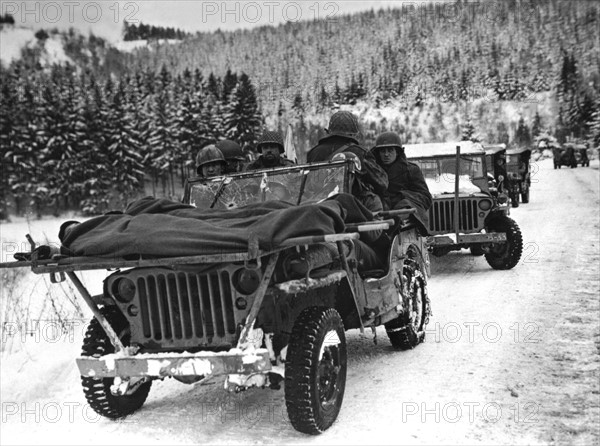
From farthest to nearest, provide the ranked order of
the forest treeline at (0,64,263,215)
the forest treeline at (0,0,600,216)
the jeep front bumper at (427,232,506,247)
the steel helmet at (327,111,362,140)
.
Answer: the forest treeline at (0,0,600,216) < the forest treeline at (0,64,263,215) < the jeep front bumper at (427,232,506,247) < the steel helmet at (327,111,362,140)

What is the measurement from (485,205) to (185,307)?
7940mm

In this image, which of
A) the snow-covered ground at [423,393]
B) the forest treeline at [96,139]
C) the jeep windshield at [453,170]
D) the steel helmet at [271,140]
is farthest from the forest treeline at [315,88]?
the snow-covered ground at [423,393]

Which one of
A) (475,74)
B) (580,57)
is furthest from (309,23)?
(580,57)

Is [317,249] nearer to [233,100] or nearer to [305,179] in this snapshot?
[305,179]

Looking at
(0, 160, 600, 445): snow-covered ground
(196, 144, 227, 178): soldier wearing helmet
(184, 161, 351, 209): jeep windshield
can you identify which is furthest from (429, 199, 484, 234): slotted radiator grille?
(184, 161, 351, 209): jeep windshield

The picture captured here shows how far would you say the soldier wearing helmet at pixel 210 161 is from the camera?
7562 millimetres

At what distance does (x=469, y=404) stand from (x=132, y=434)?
7.92 feet

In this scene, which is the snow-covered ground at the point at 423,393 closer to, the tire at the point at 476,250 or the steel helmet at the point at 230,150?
the tire at the point at 476,250

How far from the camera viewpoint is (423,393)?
5.04 metres

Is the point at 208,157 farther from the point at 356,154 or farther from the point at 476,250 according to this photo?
the point at 476,250

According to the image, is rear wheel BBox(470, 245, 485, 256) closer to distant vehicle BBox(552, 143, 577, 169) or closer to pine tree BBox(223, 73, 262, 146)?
distant vehicle BBox(552, 143, 577, 169)

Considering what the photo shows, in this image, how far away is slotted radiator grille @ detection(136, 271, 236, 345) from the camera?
13.9ft

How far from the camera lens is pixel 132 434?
14.8 feet

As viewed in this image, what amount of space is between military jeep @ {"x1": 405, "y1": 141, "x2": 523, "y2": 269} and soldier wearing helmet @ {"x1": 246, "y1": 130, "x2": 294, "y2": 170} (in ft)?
12.4
